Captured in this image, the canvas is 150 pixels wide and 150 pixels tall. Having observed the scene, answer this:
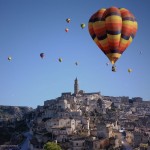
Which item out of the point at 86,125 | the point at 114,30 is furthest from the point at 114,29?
the point at 86,125

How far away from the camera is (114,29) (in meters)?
48.8

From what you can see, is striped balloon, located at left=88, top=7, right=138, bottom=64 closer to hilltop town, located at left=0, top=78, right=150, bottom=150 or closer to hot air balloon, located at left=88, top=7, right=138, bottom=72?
hot air balloon, located at left=88, top=7, right=138, bottom=72

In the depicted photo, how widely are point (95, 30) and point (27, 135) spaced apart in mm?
53467

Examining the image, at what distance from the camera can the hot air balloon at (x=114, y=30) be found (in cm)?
4894

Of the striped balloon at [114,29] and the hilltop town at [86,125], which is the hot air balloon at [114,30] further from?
the hilltop town at [86,125]

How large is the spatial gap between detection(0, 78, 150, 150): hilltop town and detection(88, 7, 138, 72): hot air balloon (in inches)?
1216

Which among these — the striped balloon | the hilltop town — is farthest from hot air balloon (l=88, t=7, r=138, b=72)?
the hilltop town

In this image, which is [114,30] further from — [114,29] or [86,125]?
[86,125]

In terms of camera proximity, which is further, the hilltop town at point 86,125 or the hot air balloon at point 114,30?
the hilltop town at point 86,125

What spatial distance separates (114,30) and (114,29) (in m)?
0.11

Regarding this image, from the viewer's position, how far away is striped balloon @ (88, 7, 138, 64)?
1927 inches

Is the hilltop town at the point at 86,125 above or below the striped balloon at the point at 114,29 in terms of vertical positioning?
below

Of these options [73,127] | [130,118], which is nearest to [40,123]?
[73,127]

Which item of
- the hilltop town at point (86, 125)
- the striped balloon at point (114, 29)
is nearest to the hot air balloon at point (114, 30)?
the striped balloon at point (114, 29)
